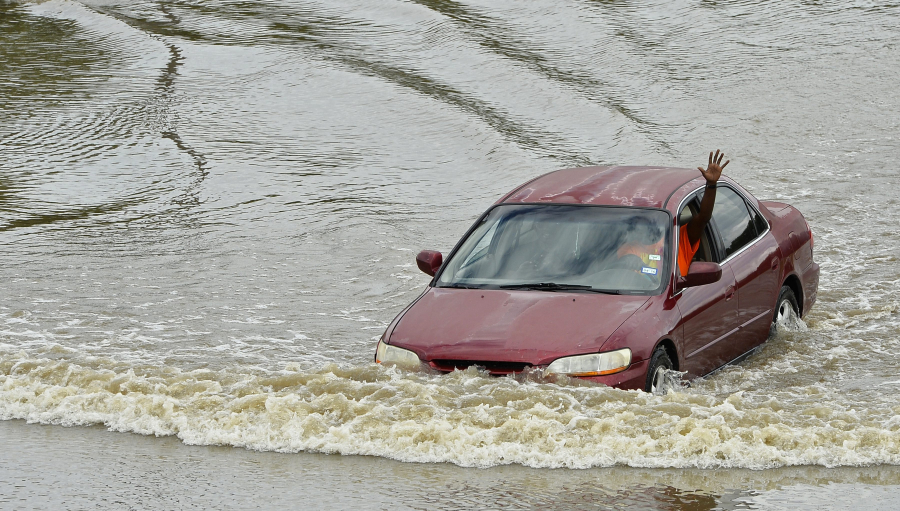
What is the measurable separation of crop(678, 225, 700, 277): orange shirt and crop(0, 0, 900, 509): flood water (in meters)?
0.78

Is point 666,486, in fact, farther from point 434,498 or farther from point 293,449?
point 293,449

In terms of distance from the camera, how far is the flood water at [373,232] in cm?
682

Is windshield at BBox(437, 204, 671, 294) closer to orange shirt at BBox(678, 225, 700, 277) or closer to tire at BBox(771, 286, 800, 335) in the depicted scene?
orange shirt at BBox(678, 225, 700, 277)

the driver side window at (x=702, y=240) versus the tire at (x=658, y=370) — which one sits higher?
the driver side window at (x=702, y=240)

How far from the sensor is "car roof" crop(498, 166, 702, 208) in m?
8.64

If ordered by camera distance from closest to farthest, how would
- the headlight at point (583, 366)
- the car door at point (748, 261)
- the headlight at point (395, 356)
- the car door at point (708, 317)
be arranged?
the headlight at point (583, 366)
the headlight at point (395, 356)
the car door at point (708, 317)
the car door at point (748, 261)

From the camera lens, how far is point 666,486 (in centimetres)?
640

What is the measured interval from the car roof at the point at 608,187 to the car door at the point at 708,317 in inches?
10.1

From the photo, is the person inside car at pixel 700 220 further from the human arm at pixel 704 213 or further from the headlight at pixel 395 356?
the headlight at pixel 395 356

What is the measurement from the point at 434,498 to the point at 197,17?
21715mm

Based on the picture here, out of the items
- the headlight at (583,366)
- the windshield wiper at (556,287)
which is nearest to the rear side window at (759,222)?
the windshield wiper at (556,287)

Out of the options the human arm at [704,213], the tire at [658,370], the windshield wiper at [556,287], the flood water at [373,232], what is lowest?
the flood water at [373,232]

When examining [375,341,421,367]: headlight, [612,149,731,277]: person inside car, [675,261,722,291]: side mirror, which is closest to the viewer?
[375,341,421,367]: headlight

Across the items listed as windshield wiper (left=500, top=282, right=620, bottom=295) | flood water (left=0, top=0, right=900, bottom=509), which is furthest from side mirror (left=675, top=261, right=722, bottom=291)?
flood water (left=0, top=0, right=900, bottom=509)
